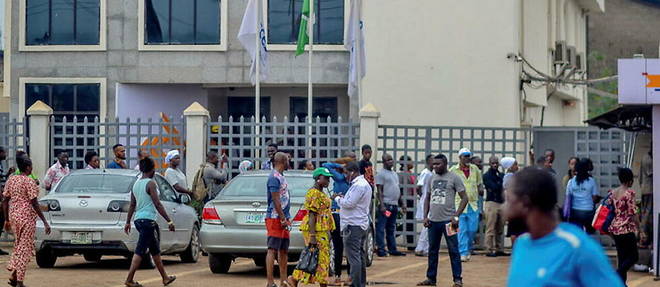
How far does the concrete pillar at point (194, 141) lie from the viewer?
75.6ft

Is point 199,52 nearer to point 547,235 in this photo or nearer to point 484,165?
point 484,165

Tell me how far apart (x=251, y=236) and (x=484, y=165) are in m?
8.14

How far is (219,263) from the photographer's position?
16969mm

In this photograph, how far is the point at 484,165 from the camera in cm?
2331

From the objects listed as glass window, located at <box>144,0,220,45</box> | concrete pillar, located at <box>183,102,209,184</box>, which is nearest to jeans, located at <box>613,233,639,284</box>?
concrete pillar, located at <box>183,102,209,184</box>

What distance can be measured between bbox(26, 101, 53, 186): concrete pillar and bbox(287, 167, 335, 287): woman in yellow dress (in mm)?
10463

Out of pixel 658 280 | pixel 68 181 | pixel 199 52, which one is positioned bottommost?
pixel 658 280

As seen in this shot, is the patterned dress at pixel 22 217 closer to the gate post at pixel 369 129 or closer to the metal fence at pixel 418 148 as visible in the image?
the gate post at pixel 369 129

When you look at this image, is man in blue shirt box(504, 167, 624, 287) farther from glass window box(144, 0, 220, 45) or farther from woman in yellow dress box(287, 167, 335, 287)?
glass window box(144, 0, 220, 45)

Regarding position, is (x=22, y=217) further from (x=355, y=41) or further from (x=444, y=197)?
(x=355, y=41)

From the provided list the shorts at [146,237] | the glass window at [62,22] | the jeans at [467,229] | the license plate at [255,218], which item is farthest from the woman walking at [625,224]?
the glass window at [62,22]

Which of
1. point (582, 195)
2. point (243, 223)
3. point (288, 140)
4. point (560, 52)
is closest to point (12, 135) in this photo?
point (288, 140)

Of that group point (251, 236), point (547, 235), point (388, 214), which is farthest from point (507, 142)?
point (547, 235)

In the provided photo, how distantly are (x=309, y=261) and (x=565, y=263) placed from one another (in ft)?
29.3
